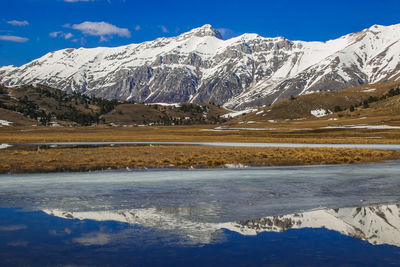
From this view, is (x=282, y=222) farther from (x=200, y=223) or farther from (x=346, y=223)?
(x=200, y=223)

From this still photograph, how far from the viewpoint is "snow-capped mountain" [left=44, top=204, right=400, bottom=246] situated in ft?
51.0

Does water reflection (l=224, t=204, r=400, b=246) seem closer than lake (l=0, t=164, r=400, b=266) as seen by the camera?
No

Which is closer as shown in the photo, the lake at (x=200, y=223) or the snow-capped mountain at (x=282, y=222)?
the lake at (x=200, y=223)

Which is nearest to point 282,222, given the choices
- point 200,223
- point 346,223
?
point 346,223

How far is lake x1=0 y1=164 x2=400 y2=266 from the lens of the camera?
42.3 ft

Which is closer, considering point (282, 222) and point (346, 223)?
point (346, 223)

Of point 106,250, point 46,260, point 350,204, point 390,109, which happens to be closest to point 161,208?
point 106,250

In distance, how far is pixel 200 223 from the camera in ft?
56.2

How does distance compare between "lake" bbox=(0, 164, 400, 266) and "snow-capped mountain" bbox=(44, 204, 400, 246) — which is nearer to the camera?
"lake" bbox=(0, 164, 400, 266)

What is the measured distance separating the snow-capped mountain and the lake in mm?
41

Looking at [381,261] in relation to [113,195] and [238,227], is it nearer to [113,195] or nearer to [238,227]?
[238,227]

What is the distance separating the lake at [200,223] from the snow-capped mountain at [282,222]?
41 mm

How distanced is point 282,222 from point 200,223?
11.5 feet

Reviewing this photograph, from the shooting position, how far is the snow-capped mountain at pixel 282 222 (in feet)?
51.0
